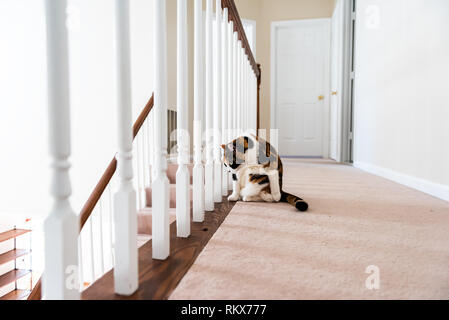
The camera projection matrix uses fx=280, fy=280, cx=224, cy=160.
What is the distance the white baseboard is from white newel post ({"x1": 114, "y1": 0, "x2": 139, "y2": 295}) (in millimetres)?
1666

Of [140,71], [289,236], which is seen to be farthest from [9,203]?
[289,236]

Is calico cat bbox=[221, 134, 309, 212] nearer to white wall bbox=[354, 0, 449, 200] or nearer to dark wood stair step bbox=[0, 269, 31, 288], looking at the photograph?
white wall bbox=[354, 0, 449, 200]

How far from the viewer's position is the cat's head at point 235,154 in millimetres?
1407

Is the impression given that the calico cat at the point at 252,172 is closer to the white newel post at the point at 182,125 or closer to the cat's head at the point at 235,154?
the cat's head at the point at 235,154

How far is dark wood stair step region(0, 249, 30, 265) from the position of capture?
124 inches

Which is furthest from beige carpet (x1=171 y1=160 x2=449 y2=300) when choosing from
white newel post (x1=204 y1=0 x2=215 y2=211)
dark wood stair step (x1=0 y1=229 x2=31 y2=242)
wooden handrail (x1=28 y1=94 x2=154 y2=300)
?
dark wood stair step (x1=0 y1=229 x2=31 y2=242)

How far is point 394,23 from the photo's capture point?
2141mm

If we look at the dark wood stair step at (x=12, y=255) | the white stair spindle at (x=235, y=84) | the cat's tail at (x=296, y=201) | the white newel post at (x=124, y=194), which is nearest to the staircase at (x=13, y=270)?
the dark wood stair step at (x=12, y=255)

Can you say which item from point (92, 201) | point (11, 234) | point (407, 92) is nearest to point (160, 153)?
point (92, 201)

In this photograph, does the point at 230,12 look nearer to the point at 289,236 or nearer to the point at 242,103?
the point at 242,103

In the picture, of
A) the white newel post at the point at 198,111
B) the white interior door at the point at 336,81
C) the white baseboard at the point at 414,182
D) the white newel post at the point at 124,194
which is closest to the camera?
the white newel post at the point at 124,194

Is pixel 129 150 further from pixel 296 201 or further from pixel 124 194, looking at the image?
pixel 296 201

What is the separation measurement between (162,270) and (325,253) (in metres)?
0.45

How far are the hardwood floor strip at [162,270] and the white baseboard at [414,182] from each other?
135 cm
